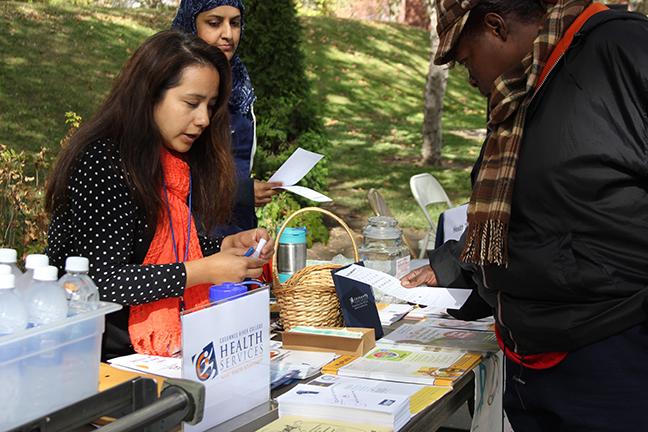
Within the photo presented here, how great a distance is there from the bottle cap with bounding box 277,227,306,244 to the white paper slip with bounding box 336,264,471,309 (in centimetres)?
49

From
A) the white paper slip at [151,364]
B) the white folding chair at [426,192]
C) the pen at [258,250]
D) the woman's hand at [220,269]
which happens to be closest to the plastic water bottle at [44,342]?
the white paper slip at [151,364]

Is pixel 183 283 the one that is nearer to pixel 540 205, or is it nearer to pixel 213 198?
pixel 213 198

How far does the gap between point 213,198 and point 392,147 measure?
11237mm

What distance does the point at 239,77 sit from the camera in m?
3.55

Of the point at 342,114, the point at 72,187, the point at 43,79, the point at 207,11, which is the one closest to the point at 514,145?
the point at 72,187

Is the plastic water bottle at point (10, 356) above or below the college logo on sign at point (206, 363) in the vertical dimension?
above

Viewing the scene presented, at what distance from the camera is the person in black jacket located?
182cm

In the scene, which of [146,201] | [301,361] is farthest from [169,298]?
[301,361]

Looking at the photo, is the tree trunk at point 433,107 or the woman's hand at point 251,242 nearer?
the woman's hand at point 251,242

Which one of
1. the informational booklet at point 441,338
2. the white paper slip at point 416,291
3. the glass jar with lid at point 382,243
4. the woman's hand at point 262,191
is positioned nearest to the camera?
the white paper slip at point 416,291

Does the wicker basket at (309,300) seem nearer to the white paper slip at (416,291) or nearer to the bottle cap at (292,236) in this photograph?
the white paper slip at (416,291)

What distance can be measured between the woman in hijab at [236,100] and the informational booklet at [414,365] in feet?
2.93

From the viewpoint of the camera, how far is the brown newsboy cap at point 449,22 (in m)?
1.89

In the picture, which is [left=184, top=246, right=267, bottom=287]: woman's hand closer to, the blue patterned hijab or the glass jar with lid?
the glass jar with lid
